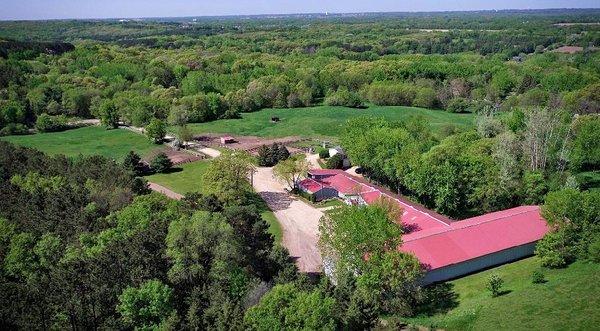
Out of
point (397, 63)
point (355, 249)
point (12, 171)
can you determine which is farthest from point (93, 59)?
point (355, 249)

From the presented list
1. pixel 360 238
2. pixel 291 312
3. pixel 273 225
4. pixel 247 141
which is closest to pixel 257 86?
pixel 247 141

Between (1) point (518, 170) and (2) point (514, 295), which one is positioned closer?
(2) point (514, 295)

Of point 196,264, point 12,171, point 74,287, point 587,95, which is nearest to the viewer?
point 74,287

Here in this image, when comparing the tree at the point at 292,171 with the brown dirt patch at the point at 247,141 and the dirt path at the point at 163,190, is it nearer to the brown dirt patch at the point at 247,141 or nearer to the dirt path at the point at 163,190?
the dirt path at the point at 163,190

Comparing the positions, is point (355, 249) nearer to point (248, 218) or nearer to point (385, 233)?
point (385, 233)

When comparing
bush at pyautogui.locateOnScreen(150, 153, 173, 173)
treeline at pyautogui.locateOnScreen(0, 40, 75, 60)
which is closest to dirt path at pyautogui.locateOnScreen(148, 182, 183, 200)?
bush at pyautogui.locateOnScreen(150, 153, 173, 173)

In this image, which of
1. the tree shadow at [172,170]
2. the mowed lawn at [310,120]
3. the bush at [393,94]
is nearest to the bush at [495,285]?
the tree shadow at [172,170]
